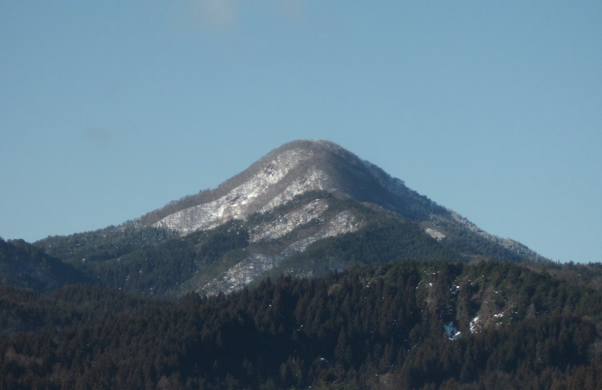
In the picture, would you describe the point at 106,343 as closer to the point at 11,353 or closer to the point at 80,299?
the point at 11,353

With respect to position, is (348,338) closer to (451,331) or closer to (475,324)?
(451,331)

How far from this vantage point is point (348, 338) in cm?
12419

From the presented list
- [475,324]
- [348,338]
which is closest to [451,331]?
[475,324]

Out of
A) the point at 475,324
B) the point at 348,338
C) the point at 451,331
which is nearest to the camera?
the point at 475,324

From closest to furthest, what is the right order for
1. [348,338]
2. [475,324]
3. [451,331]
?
1. [475,324]
2. [348,338]
3. [451,331]

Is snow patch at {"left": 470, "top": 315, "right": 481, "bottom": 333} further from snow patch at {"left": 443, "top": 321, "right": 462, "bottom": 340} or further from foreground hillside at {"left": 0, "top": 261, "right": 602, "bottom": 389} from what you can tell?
snow patch at {"left": 443, "top": 321, "right": 462, "bottom": 340}

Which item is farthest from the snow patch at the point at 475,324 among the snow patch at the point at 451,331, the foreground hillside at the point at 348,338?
the snow patch at the point at 451,331

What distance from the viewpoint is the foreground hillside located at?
108625mm

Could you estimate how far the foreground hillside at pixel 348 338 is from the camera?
109 m

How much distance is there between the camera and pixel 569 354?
361 ft

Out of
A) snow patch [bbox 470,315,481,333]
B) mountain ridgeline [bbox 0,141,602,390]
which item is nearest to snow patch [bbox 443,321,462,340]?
mountain ridgeline [bbox 0,141,602,390]

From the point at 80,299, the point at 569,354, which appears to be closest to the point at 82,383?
the point at 569,354

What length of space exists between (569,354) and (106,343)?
53.3 m

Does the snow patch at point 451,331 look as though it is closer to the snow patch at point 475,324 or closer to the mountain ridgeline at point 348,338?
the mountain ridgeline at point 348,338
